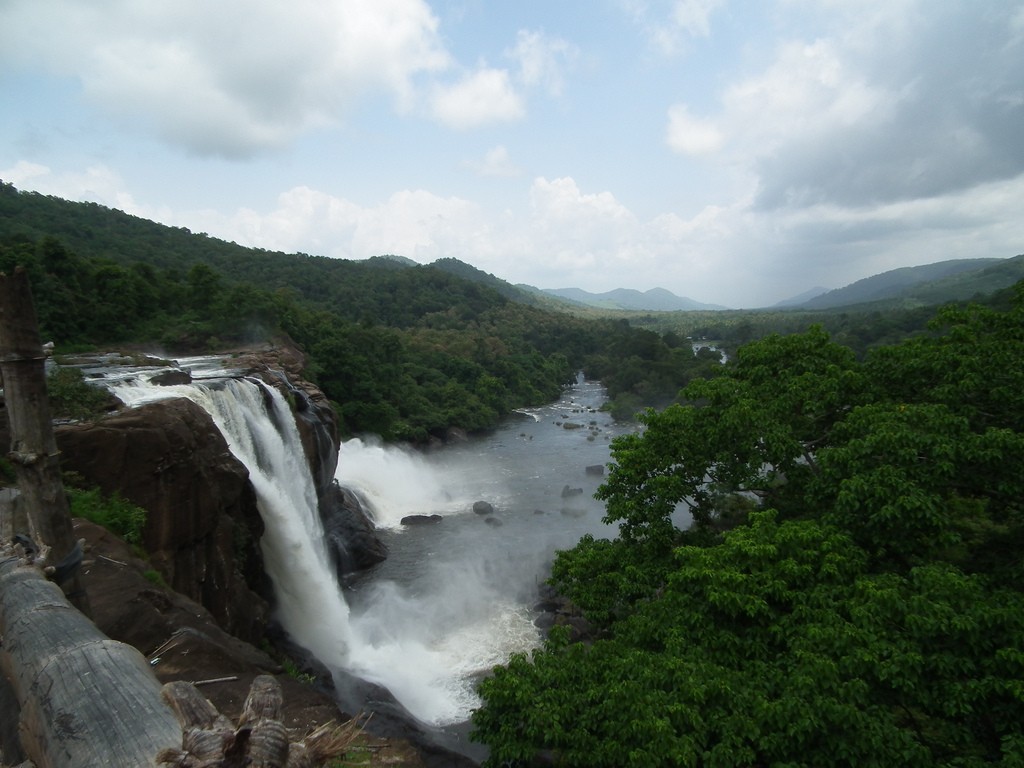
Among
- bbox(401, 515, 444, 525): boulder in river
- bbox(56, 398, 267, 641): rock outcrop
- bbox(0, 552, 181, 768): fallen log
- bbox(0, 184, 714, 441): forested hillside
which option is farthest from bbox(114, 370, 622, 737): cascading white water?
bbox(0, 552, 181, 768): fallen log

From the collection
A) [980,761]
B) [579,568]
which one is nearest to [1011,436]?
[980,761]

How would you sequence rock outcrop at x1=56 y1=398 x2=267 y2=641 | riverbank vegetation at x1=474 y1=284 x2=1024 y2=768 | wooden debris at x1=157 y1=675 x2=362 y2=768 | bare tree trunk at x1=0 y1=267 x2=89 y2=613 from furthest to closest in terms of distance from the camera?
1. rock outcrop at x1=56 y1=398 x2=267 y2=641
2. riverbank vegetation at x1=474 y1=284 x2=1024 y2=768
3. bare tree trunk at x1=0 y1=267 x2=89 y2=613
4. wooden debris at x1=157 y1=675 x2=362 y2=768

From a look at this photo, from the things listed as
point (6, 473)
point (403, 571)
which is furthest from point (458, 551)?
point (6, 473)

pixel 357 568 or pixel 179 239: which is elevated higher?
pixel 179 239

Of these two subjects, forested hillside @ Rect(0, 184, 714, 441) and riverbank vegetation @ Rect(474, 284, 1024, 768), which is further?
forested hillside @ Rect(0, 184, 714, 441)

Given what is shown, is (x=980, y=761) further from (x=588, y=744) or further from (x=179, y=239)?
(x=179, y=239)

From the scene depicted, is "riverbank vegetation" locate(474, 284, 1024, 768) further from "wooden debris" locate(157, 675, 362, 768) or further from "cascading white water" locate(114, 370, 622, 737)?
"cascading white water" locate(114, 370, 622, 737)

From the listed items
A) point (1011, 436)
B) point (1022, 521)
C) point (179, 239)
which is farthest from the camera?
point (179, 239)
